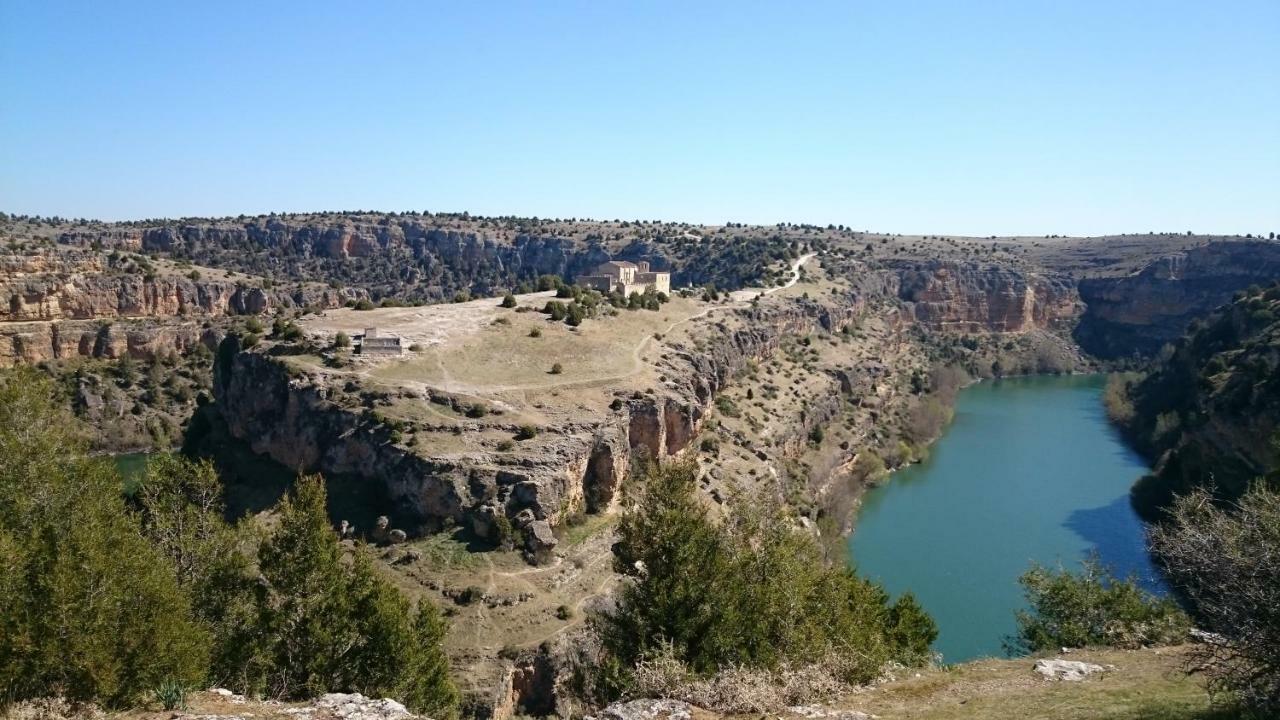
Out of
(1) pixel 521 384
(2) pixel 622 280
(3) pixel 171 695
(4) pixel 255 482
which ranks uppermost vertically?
(2) pixel 622 280

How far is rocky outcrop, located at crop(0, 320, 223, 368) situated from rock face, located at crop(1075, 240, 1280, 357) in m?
110

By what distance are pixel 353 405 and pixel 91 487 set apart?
17852mm

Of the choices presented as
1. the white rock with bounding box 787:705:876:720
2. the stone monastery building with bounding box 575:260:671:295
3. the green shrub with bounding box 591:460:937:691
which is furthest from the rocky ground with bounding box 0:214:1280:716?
the white rock with bounding box 787:705:876:720

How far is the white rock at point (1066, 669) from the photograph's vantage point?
44.2 feet

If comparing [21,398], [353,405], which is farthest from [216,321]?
[21,398]

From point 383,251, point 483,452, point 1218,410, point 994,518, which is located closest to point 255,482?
point 483,452

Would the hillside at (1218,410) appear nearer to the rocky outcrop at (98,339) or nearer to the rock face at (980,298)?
the rock face at (980,298)

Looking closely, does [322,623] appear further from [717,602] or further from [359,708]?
[717,602]

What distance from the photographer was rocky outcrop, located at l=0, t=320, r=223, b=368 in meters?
60.4

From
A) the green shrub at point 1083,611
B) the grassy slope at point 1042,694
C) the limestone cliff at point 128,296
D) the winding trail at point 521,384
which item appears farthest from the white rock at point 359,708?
the limestone cliff at point 128,296

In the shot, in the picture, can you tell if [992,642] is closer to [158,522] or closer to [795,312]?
[158,522]

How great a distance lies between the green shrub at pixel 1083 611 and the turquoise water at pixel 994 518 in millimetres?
2319

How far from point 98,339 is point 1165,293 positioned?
397ft

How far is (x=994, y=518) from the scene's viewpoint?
163 ft
